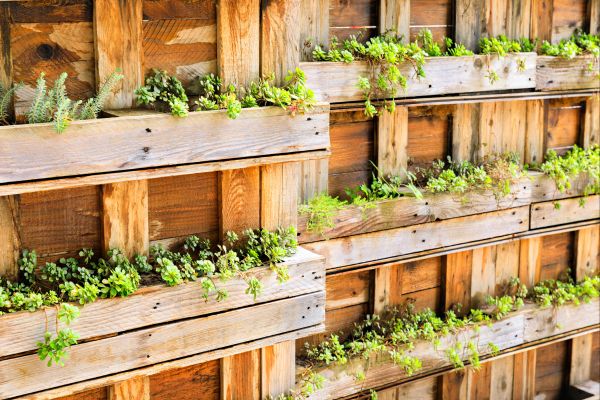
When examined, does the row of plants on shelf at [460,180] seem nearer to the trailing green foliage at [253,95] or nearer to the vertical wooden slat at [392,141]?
the vertical wooden slat at [392,141]

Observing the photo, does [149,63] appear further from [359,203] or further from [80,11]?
[359,203]

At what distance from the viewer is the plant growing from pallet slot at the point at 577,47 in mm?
6328

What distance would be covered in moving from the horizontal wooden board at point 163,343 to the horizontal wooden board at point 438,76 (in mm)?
1233

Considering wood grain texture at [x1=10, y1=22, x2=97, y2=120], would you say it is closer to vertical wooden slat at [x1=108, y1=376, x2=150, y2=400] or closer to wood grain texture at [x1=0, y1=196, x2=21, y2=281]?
wood grain texture at [x1=0, y1=196, x2=21, y2=281]

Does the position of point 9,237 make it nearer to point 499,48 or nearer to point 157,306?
point 157,306

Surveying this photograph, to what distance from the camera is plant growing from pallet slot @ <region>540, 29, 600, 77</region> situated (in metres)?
6.33

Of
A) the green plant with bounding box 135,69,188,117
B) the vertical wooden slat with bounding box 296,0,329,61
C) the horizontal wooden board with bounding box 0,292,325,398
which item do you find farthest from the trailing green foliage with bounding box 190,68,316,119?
the horizontal wooden board with bounding box 0,292,325,398

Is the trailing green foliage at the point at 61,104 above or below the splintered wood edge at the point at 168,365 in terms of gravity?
above

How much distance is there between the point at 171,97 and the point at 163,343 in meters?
1.16

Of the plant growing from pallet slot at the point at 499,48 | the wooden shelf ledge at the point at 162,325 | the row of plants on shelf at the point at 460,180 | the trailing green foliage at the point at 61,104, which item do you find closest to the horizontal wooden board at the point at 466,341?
the wooden shelf ledge at the point at 162,325

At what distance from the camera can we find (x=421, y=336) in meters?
5.91

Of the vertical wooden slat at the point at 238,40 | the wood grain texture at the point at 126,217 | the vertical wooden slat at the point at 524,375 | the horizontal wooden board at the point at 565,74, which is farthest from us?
the vertical wooden slat at the point at 524,375

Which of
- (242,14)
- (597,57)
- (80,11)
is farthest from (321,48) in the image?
(597,57)

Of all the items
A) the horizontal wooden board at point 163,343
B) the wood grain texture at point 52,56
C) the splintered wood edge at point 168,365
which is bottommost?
the splintered wood edge at point 168,365
